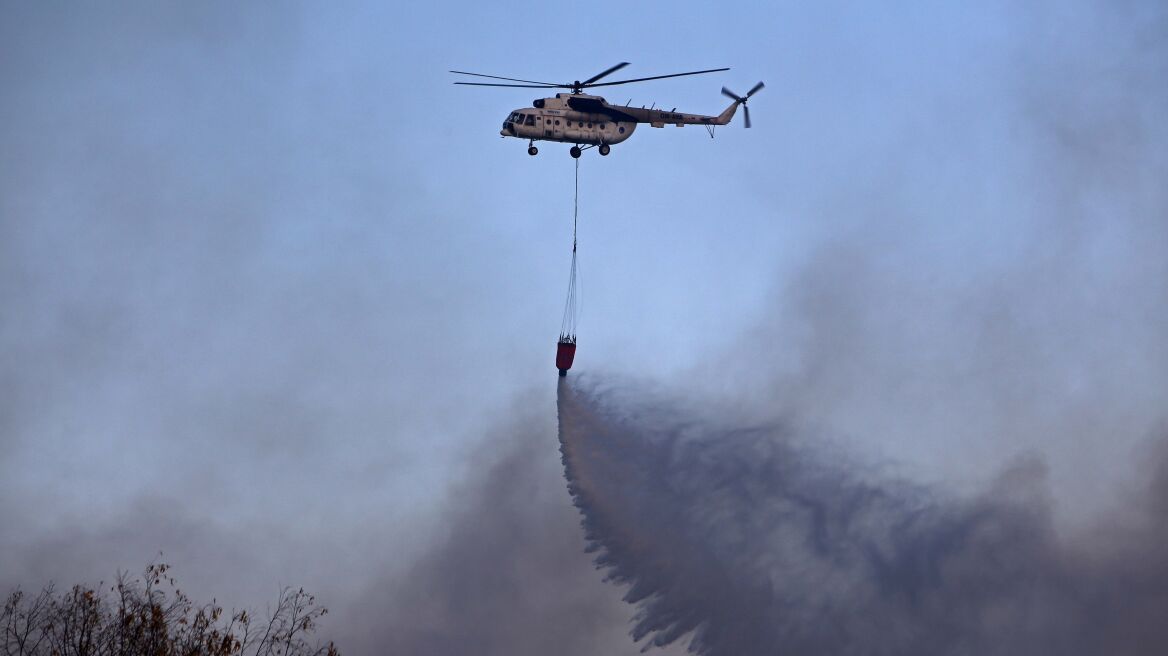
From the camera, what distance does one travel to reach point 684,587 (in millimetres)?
71938

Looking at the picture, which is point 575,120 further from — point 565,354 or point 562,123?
point 565,354

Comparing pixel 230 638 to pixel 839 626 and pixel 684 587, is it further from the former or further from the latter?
pixel 839 626

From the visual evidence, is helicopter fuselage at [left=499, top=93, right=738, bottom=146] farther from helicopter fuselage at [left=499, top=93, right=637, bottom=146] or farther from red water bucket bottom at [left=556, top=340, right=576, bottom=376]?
red water bucket bottom at [left=556, top=340, right=576, bottom=376]

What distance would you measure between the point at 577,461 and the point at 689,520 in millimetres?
5805

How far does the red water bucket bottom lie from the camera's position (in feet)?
235

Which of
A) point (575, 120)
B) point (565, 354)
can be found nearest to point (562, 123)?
point (575, 120)

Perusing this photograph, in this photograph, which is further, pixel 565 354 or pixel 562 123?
pixel 562 123

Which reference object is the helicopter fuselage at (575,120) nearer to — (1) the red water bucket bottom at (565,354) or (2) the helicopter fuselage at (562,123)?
(2) the helicopter fuselage at (562,123)

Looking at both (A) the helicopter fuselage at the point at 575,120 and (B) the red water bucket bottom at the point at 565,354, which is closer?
(B) the red water bucket bottom at the point at 565,354

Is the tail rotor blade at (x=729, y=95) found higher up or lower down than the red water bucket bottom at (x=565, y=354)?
higher up

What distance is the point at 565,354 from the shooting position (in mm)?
71688

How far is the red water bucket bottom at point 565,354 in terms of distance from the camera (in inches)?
2820

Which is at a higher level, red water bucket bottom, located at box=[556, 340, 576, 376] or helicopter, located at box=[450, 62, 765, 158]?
→ helicopter, located at box=[450, 62, 765, 158]

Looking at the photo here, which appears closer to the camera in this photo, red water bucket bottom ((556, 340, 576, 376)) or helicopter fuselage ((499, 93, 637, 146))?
red water bucket bottom ((556, 340, 576, 376))
